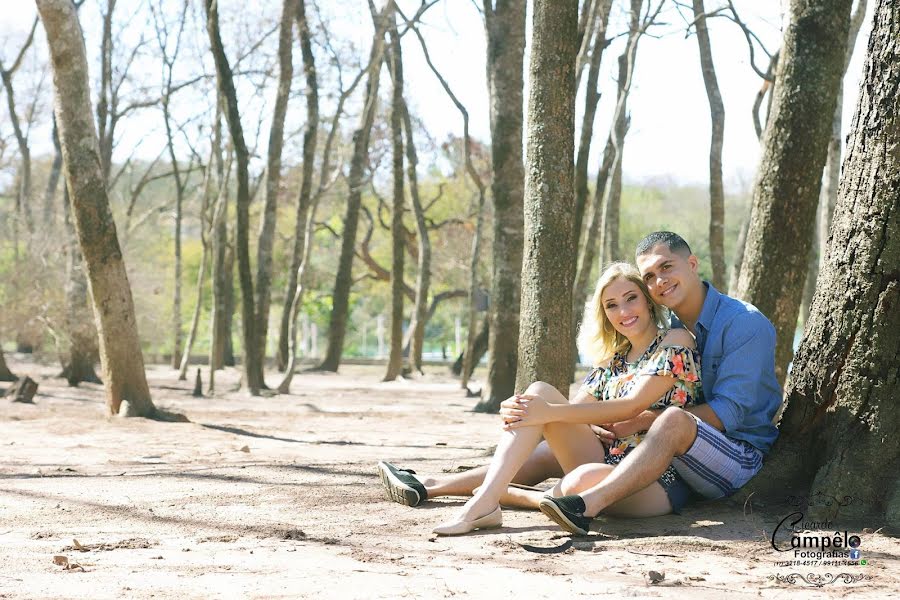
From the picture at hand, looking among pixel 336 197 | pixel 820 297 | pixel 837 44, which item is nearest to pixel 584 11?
pixel 837 44

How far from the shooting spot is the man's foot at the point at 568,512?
14.3ft

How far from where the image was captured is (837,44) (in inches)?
260

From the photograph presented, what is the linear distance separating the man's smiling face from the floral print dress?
0.17m

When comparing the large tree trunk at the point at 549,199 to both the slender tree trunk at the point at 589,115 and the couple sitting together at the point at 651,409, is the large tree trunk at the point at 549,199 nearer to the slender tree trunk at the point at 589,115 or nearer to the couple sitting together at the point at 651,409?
the couple sitting together at the point at 651,409

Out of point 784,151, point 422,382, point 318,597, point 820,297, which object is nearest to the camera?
point 318,597

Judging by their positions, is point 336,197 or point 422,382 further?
point 336,197

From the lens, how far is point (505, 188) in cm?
1096

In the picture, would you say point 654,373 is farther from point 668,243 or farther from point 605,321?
point 668,243

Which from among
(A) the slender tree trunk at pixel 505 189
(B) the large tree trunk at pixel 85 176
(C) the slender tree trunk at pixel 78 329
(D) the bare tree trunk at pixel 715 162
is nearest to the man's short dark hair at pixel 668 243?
(A) the slender tree trunk at pixel 505 189

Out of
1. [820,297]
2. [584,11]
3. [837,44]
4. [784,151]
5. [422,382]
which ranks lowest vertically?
[422,382]

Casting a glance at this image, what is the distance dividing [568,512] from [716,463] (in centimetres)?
76

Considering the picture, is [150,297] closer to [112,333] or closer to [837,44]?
[112,333]

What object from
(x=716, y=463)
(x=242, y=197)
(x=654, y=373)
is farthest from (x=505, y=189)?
(x=716, y=463)

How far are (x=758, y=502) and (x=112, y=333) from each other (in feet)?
22.2
